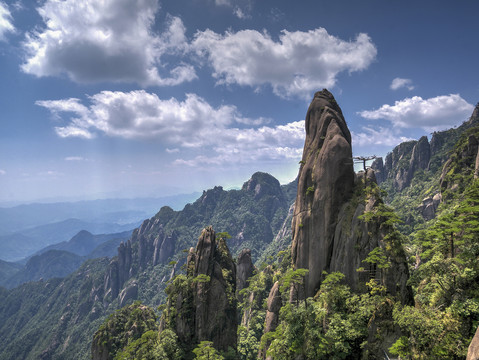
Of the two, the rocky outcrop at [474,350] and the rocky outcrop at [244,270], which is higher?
the rocky outcrop at [474,350]

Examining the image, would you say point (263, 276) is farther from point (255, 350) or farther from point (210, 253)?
point (210, 253)

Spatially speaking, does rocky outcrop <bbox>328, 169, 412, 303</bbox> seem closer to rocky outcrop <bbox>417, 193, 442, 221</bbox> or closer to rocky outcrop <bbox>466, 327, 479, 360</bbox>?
rocky outcrop <bbox>466, 327, 479, 360</bbox>

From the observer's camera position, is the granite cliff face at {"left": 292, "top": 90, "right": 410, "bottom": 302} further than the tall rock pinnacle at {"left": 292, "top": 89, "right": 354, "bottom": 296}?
No

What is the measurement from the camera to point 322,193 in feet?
101

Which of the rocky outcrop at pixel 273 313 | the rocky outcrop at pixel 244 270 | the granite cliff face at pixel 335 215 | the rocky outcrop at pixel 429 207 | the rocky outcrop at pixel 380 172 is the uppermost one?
the rocky outcrop at pixel 380 172

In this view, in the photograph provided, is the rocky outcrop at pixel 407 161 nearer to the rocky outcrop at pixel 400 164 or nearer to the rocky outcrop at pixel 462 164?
the rocky outcrop at pixel 400 164

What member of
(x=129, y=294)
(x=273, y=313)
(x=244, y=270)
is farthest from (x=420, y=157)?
(x=129, y=294)

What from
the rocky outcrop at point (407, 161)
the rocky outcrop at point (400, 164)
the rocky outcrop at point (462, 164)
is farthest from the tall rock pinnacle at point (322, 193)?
the rocky outcrop at point (400, 164)

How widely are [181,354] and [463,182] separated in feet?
243

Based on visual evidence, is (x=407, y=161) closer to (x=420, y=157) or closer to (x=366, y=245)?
(x=420, y=157)

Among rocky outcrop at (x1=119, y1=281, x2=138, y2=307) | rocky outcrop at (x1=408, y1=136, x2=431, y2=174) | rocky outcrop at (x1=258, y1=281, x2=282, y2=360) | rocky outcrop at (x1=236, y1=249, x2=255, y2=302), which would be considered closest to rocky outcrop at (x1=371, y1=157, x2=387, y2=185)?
rocky outcrop at (x1=408, y1=136, x2=431, y2=174)

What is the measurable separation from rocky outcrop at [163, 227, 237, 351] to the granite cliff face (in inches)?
750

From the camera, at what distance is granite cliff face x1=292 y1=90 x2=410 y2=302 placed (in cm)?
2430

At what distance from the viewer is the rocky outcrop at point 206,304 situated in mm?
41969
